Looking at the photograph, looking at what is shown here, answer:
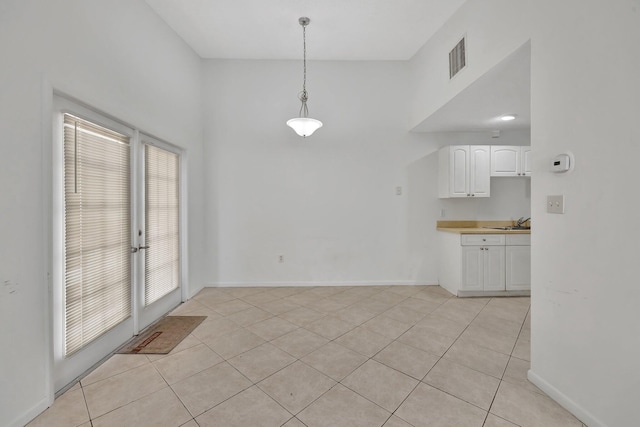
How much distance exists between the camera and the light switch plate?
5.27 feet

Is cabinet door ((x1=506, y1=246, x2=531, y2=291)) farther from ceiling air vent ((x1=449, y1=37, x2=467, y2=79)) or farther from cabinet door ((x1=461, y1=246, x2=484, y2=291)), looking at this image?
ceiling air vent ((x1=449, y1=37, x2=467, y2=79))

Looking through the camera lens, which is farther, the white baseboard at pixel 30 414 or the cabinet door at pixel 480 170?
the cabinet door at pixel 480 170

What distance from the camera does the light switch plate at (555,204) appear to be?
1.61m

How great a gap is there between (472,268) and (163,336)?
12.8 ft

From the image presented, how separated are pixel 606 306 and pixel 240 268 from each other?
385 centimetres

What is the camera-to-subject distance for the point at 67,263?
71.1 inches

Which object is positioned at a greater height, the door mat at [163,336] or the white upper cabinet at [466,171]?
the white upper cabinet at [466,171]

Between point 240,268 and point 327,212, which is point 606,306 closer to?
point 327,212

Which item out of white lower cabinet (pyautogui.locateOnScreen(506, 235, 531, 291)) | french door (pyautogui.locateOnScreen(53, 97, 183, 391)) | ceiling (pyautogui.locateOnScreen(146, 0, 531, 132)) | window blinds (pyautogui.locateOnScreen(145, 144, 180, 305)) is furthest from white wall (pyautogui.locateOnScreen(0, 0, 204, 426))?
white lower cabinet (pyautogui.locateOnScreen(506, 235, 531, 291))

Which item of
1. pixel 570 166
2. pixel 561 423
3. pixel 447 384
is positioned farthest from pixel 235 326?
pixel 570 166

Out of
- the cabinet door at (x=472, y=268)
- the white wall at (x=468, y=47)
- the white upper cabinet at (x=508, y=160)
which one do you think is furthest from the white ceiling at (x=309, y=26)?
the cabinet door at (x=472, y=268)

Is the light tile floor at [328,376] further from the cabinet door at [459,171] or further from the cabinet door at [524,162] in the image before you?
the cabinet door at [524,162]

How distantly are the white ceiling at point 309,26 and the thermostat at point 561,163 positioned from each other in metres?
2.23

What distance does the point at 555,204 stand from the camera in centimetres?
165
